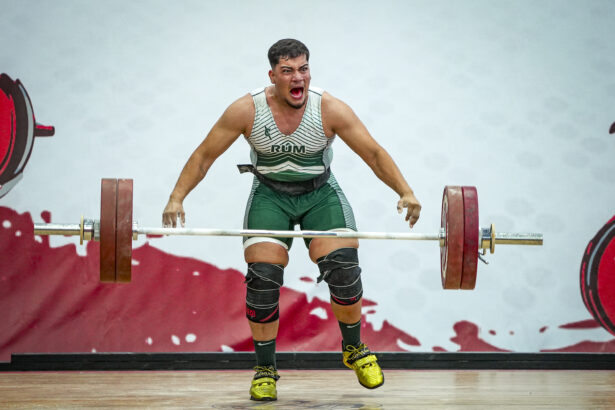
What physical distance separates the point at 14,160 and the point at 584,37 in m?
3.29

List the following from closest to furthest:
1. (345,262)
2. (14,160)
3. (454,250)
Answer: (454,250), (345,262), (14,160)

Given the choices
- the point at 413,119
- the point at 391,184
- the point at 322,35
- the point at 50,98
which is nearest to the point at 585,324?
the point at 413,119

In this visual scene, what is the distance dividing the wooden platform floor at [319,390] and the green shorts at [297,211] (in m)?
0.64

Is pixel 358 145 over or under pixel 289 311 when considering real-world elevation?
over

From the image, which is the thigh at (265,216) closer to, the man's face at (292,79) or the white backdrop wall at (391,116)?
the man's face at (292,79)

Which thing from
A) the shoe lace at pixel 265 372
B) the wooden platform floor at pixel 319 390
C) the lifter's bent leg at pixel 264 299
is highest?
the lifter's bent leg at pixel 264 299

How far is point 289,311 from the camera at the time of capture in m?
4.42

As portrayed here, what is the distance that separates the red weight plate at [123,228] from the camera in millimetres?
2668

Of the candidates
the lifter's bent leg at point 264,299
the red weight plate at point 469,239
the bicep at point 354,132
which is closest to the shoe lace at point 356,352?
the lifter's bent leg at point 264,299

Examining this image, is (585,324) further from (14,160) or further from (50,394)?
(14,160)

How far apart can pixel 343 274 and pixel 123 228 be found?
861mm

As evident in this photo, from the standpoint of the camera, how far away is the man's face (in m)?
3.09

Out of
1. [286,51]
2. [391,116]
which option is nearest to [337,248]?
[286,51]

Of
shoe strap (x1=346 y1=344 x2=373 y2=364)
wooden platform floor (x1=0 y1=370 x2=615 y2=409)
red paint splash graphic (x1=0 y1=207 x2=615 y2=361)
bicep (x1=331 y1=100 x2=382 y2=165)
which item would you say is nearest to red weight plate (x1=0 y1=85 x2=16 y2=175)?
red paint splash graphic (x1=0 y1=207 x2=615 y2=361)
